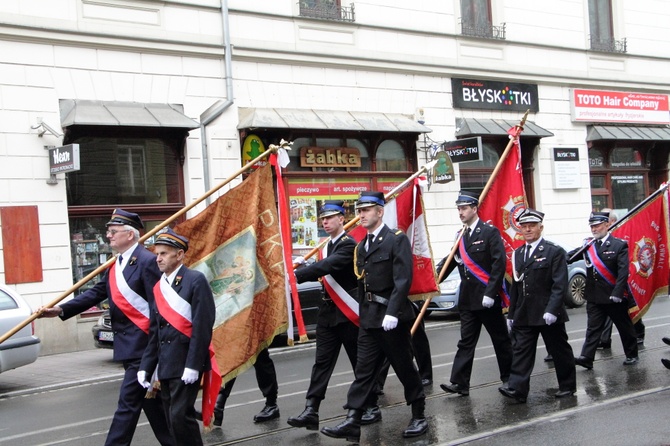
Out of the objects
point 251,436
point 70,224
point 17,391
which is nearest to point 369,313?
point 251,436

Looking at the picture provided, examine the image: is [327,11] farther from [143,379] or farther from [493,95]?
[143,379]

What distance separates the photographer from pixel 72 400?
10.3m

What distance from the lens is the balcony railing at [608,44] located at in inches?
974

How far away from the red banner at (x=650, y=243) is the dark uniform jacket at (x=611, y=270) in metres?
0.47

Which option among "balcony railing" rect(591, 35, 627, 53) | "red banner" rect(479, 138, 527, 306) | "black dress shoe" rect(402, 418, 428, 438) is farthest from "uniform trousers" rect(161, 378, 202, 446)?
"balcony railing" rect(591, 35, 627, 53)

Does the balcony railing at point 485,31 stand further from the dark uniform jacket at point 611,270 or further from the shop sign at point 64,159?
the dark uniform jacket at point 611,270

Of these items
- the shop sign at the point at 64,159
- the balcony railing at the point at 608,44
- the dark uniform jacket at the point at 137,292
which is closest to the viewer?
the dark uniform jacket at the point at 137,292

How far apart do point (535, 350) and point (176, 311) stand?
381cm

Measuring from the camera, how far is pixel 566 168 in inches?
925

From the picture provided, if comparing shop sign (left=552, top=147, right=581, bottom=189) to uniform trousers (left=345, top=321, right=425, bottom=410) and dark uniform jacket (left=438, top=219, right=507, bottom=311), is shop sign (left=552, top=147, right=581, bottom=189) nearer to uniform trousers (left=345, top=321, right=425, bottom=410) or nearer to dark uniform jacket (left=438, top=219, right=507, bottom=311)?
dark uniform jacket (left=438, top=219, right=507, bottom=311)

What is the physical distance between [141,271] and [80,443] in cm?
216

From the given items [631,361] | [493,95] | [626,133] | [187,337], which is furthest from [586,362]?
[626,133]

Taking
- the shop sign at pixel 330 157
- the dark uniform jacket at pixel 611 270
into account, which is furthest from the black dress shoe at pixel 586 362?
the shop sign at pixel 330 157

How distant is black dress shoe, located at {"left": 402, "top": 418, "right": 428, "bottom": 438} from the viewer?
6934 mm
